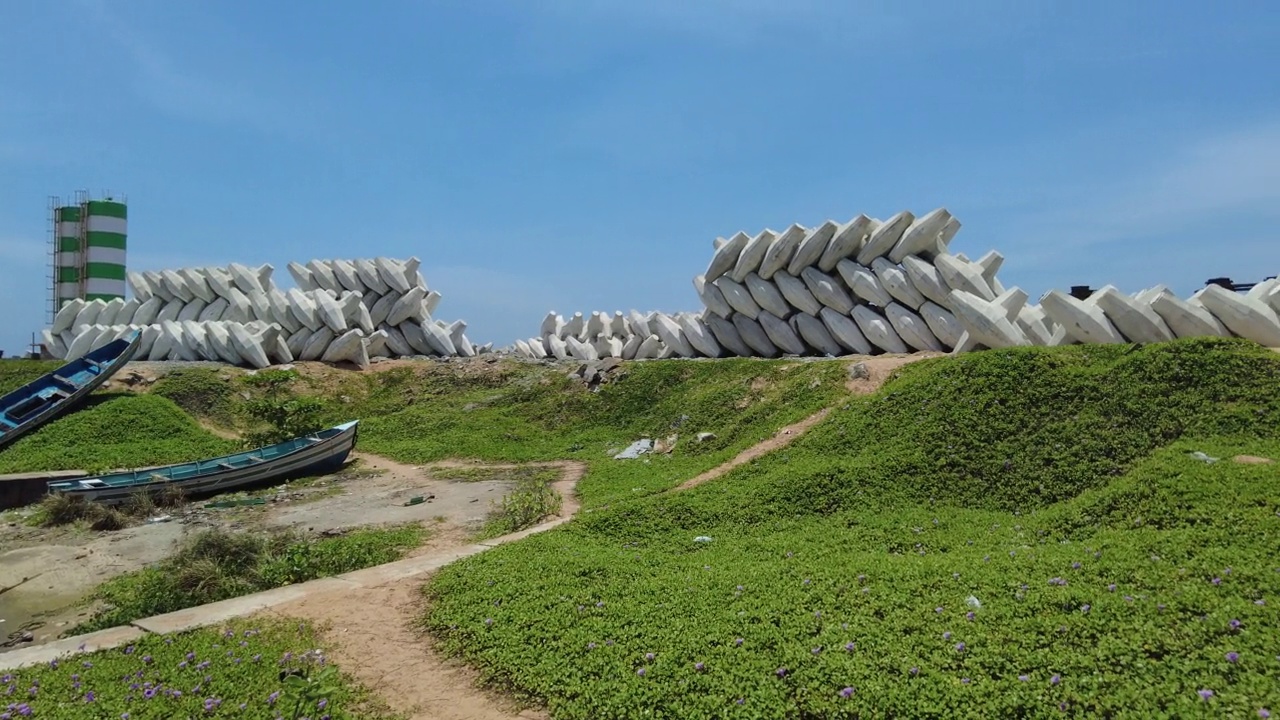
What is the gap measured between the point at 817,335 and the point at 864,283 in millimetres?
1987

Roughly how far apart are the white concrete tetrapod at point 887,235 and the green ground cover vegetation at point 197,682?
1674 centimetres

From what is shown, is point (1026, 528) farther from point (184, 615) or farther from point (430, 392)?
point (430, 392)

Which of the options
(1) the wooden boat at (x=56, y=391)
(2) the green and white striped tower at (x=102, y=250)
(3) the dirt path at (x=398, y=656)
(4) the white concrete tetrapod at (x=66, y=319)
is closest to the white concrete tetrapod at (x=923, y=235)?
(3) the dirt path at (x=398, y=656)

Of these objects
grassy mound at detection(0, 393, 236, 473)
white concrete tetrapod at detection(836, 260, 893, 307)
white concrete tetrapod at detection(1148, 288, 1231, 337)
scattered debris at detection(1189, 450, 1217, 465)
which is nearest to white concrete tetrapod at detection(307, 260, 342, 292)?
grassy mound at detection(0, 393, 236, 473)

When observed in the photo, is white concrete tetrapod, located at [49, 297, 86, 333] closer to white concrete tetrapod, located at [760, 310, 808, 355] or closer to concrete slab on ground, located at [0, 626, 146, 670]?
white concrete tetrapod, located at [760, 310, 808, 355]

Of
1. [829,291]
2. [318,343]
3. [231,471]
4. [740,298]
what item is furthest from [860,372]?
[318,343]

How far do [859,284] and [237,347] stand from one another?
821 inches

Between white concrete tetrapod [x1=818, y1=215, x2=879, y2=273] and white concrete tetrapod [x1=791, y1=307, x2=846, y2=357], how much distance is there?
4.68ft

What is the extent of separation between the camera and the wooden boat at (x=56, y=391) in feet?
60.8

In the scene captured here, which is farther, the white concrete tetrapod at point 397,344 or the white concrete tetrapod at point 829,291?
the white concrete tetrapod at point 397,344

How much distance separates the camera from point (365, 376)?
1069 inches

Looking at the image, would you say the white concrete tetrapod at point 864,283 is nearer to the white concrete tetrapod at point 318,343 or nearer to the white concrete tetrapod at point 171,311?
the white concrete tetrapod at point 318,343

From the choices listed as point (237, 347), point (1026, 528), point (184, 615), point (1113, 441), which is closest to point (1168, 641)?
point (1026, 528)

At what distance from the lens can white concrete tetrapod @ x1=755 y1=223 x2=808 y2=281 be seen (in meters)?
20.7
